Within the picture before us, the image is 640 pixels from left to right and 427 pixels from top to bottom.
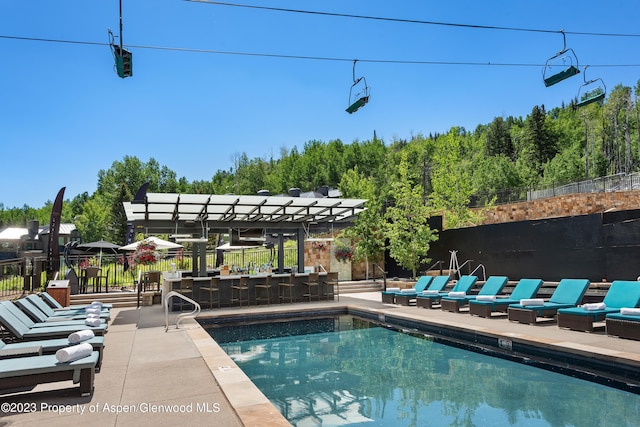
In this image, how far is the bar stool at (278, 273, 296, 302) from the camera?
46.2 ft

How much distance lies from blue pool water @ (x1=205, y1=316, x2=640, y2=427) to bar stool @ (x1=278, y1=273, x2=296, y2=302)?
15.1 ft

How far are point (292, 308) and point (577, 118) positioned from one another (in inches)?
2382

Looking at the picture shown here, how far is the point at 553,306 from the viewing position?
9375 millimetres

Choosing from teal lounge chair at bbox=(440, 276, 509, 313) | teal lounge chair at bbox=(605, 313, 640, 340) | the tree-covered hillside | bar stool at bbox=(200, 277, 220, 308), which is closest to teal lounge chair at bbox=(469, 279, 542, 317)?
teal lounge chair at bbox=(440, 276, 509, 313)

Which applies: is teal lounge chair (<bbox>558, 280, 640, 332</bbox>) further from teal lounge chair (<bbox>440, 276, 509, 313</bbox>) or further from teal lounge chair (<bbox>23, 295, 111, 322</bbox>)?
teal lounge chair (<bbox>23, 295, 111, 322</bbox>)

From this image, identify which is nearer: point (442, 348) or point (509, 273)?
point (442, 348)

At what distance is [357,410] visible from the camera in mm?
5414

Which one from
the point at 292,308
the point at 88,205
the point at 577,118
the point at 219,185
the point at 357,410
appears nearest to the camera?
the point at 357,410

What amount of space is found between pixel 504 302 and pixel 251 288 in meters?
7.20

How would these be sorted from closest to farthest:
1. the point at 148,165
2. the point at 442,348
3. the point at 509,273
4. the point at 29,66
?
the point at 442,348 → the point at 509,273 → the point at 29,66 → the point at 148,165

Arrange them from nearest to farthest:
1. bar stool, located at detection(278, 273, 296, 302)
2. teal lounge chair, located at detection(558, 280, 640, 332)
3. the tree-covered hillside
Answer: teal lounge chair, located at detection(558, 280, 640, 332)
bar stool, located at detection(278, 273, 296, 302)
the tree-covered hillside

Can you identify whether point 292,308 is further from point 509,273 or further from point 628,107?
point 628,107

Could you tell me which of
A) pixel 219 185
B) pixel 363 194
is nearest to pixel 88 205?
pixel 219 185

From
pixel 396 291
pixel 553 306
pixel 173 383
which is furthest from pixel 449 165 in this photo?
pixel 173 383
